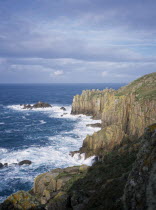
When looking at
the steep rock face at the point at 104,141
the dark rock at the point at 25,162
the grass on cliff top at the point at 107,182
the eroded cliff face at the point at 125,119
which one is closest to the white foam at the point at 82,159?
the steep rock face at the point at 104,141

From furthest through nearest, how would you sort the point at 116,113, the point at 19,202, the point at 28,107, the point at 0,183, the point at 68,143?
the point at 28,107, the point at 116,113, the point at 68,143, the point at 0,183, the point at 19,202

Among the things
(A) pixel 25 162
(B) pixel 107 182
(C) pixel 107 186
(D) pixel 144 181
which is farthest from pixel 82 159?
(D) pixel 144 181

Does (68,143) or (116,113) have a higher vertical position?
(116,113)

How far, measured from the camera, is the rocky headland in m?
10.8

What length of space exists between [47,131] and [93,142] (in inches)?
1139

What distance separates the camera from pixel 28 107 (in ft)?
395

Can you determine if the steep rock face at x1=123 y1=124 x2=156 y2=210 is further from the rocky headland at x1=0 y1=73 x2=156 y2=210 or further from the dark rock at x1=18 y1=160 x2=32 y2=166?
the dark rock at x1=18 y1=160 x2=32 y2=166

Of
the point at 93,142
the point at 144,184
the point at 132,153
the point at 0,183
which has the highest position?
the point at 144,184

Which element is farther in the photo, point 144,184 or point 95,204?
point 95,204

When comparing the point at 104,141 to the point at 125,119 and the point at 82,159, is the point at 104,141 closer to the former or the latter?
the point at 82,159

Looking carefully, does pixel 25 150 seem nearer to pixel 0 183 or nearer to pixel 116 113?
pixel 0 183

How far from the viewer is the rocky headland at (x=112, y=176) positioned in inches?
424

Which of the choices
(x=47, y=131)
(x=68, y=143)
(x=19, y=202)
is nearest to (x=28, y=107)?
(x=47, y=131)

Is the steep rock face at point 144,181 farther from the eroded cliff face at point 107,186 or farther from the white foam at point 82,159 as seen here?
the white foam at point 82,159
